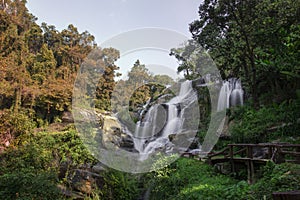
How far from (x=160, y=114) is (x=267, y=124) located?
348 inches

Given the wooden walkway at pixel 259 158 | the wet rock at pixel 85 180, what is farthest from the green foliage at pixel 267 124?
the wet rock at pixel 85 180

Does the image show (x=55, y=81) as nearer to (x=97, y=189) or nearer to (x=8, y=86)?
(x=8, y=86)

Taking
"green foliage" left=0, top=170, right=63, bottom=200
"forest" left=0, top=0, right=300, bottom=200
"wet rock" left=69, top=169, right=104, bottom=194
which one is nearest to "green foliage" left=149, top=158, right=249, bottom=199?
"forest" left=0, top=0, right=300, bottom=200

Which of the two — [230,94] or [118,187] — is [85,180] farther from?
[230,94]

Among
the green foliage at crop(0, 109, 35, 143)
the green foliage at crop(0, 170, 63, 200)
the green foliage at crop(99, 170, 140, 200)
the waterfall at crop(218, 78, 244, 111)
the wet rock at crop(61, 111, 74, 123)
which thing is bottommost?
the green foliage at crop(99, 170, 140, 200)

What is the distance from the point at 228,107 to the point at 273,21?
19.6ft

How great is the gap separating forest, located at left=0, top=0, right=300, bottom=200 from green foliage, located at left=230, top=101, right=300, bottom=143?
0.04 metres

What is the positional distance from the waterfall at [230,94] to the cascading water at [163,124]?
2.13 metres

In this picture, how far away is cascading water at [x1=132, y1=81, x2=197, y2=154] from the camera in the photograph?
48.8ft

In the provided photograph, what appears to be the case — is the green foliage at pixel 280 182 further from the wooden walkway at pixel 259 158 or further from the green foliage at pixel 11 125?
the green foliage at pixel 11 125

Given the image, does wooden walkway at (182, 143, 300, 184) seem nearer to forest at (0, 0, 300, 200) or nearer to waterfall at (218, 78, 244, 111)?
forest at (0, 0, 300, 200)

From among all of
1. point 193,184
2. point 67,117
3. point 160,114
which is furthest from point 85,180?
point 160,114

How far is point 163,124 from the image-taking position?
1695cm

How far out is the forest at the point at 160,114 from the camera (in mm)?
6223
